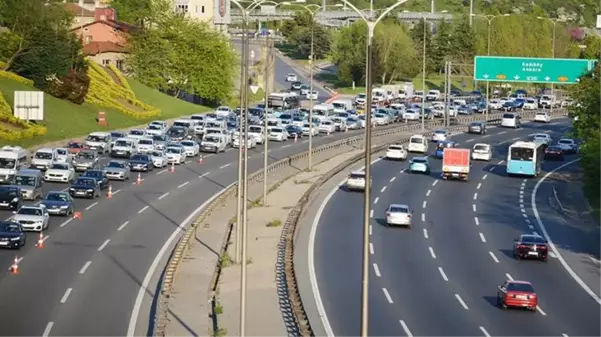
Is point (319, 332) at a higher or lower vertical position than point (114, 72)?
lower

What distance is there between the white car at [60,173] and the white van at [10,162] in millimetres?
1478

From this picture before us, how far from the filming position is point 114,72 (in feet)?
358

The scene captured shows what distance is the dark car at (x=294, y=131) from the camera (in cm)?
9325

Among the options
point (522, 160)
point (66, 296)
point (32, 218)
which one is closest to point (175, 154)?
point (522, 160)

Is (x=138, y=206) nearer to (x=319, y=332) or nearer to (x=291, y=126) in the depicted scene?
(x=319, y=332)

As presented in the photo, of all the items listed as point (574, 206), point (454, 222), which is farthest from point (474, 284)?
point (574, 206)

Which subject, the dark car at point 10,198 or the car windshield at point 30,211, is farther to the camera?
the dark car at point 10,198

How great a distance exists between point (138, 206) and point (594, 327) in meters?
25.5

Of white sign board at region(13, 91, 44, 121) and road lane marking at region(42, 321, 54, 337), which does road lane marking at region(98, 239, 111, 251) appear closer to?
road lane marking at region(42, 321, 54, 337)

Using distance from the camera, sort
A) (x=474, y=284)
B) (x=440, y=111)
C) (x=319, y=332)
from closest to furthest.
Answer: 1. (x=319, y=332)
2. (x=474, y=284)
3. (x=440, y=111)

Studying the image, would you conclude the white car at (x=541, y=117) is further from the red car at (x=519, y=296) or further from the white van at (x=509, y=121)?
the red car at (x=519, y=296)

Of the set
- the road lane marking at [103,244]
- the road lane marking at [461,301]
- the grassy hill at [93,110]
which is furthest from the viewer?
the grassy hill at [93,110]

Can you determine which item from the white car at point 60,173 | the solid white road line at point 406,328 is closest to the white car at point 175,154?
the white car at point 60,173

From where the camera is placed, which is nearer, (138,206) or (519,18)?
(138,206)
